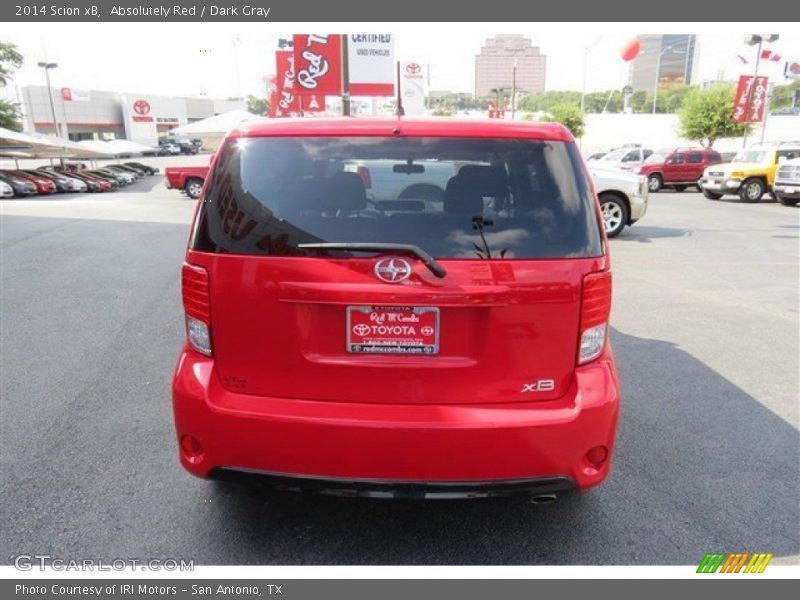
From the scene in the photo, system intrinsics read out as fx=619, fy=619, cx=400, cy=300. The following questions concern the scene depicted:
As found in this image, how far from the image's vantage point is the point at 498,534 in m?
2.95

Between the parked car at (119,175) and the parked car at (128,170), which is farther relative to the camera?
the parked car at (128,170)

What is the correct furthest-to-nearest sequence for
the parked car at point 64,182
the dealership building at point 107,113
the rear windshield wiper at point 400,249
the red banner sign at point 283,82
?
the dealership building at point 107,113 → the parked car at point 64,182 → the red banner sign at point 283,82 → the rear windshield wiper at point 400,249

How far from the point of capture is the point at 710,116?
136 feet

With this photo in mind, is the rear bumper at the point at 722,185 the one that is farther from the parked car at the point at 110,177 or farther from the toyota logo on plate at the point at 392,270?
the parked car at the point at 110,177

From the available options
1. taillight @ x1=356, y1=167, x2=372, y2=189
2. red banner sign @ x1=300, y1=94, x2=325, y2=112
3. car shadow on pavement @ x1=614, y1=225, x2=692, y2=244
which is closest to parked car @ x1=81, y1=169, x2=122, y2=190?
red banner sign @ x1=300, y1=94, x2=325, y2=112

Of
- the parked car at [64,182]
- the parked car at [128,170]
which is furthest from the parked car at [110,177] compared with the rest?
the parked car at [128,170]

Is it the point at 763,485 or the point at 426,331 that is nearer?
the point at 426,331

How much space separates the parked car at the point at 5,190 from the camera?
26219mm

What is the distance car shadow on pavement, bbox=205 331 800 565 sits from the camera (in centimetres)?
281

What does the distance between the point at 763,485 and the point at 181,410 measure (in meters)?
3.05

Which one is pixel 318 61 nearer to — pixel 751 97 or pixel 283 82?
pixel 283 82

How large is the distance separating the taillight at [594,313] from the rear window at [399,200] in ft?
0.39

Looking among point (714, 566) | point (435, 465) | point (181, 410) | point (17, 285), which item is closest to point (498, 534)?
point (435, 465)
